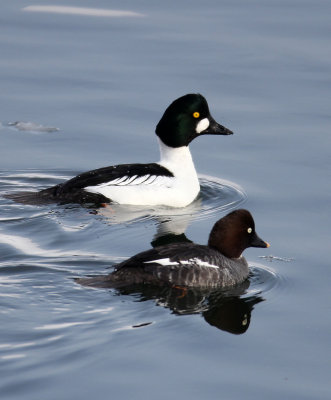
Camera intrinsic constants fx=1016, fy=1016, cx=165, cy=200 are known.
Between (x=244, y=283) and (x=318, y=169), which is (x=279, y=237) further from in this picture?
(x=318, y=169)

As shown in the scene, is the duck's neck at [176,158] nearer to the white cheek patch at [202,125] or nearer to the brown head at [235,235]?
the white cheek patch at [202,125]

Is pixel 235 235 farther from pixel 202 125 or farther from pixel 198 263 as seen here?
pixel 202 125

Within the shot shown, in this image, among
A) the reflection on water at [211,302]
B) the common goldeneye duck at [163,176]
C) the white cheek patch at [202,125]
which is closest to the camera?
the reflection on water at [211,302]

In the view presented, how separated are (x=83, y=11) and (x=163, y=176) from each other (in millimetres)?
6628

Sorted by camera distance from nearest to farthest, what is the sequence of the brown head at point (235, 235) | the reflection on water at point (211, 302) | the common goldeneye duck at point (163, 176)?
the reflection on water at point (211, 302)
the brown head at point (235, 235)
the common goldeneye duck at point (163, 176)

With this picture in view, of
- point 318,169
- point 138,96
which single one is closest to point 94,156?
point 138,96

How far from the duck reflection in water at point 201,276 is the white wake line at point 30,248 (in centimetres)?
82

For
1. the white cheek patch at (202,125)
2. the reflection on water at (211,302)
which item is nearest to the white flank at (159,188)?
the white cheek patch at (202,125)

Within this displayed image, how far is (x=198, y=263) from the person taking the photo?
32.3 ft

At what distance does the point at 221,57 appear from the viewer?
53.9 ft

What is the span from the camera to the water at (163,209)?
26.1ft

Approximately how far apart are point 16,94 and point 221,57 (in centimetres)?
343

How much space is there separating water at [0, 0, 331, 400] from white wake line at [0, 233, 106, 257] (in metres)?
0.05

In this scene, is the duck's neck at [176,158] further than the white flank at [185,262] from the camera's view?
Yes
